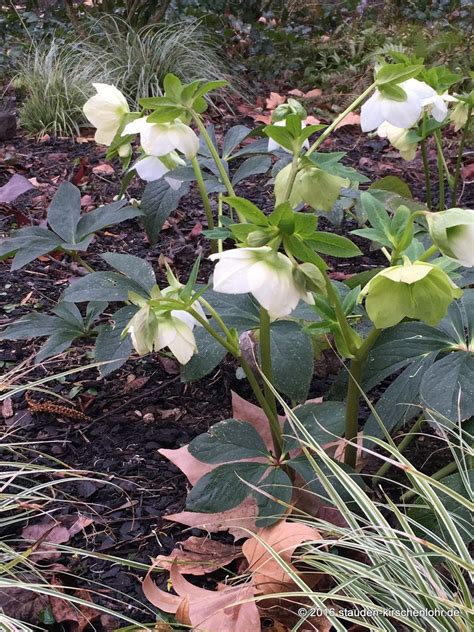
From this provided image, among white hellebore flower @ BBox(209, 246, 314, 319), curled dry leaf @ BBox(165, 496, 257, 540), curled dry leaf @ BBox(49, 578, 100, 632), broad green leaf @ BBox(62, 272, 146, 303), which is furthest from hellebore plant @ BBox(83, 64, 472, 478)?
curled dry leaf @ BBox(49, 578, 100, 632)

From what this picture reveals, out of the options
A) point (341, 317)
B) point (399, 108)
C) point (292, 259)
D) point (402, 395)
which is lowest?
point (402, 395)

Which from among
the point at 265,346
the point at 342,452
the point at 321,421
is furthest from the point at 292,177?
the point at 342,452

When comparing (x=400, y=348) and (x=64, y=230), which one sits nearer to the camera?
(x=400, y=348)

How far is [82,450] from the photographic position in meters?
1.12

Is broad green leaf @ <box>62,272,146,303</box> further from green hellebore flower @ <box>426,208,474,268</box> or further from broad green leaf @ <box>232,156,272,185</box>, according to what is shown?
green hellebore flower @ <box>426,208,474,268</box>

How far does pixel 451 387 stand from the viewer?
30.8 inches

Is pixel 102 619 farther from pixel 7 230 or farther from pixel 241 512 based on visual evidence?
pixel 7 230

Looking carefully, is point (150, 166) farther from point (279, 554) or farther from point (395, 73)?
point (279, 554)

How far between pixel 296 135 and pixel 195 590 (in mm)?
573

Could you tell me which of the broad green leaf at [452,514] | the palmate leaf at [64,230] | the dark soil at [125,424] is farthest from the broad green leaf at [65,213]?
the broad green leaf at [452,514]

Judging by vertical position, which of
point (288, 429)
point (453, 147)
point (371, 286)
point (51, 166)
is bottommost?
point (51, 166)

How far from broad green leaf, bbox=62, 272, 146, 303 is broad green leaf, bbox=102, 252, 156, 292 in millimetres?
12

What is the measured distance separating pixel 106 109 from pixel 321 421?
0.51m

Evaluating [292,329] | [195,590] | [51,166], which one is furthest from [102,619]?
[51,166]
